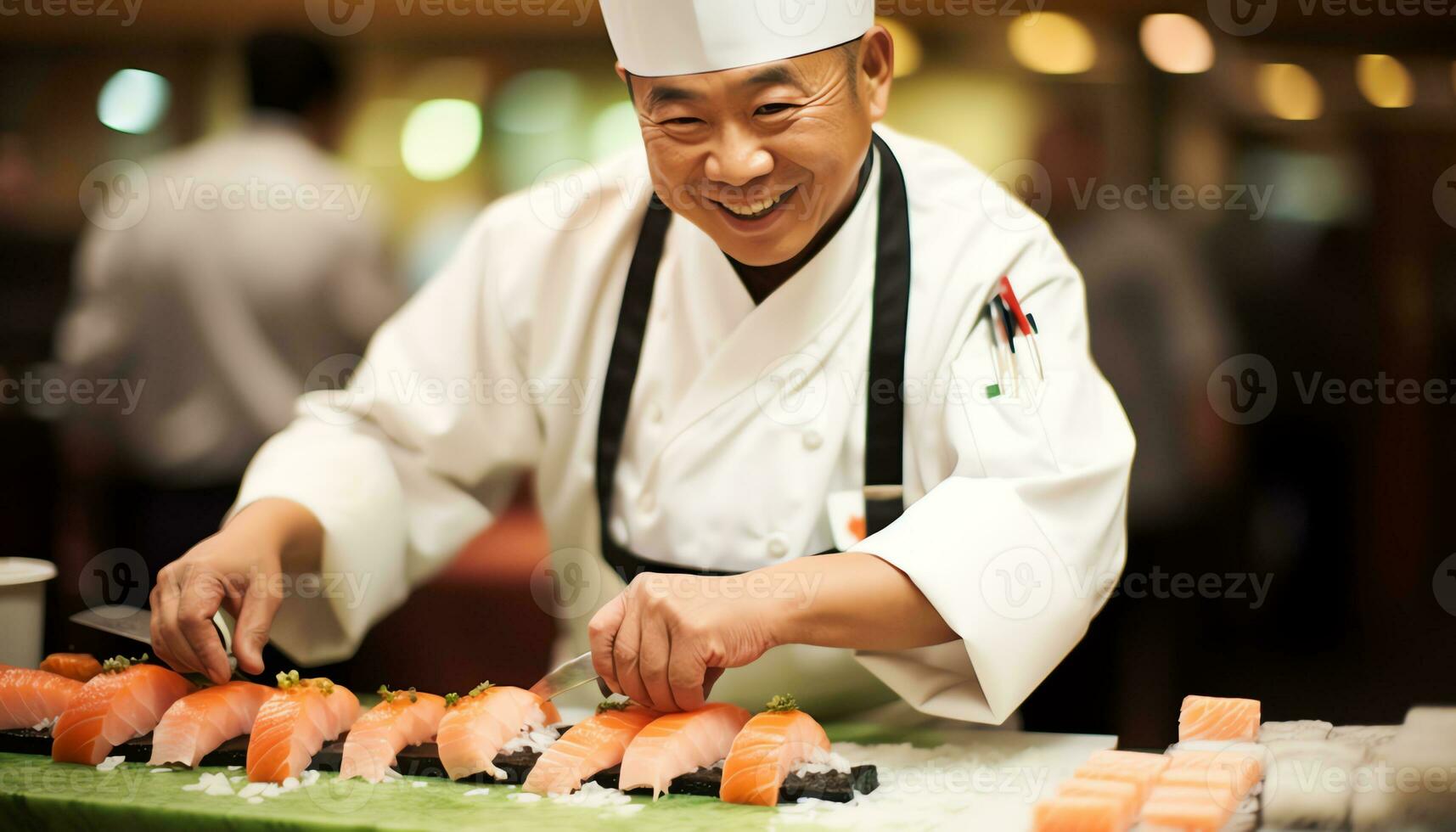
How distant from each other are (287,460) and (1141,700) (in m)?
1.95

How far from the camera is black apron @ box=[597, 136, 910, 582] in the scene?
1.69 m

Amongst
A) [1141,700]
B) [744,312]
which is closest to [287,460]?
[744,312]

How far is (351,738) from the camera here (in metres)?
1.47

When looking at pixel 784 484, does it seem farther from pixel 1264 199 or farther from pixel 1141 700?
pixel 1264 199

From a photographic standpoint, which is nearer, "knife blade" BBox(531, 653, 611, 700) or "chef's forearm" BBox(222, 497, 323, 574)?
"knife blade" BBox(531, 653, 611, 700)

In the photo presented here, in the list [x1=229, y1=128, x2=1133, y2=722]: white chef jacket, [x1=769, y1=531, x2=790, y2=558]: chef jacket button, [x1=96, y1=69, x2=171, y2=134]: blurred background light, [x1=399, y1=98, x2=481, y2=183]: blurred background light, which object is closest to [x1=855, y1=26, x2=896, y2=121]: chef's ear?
[x1=229, y1=128, x2=1133, y2=722]: white chef jacket

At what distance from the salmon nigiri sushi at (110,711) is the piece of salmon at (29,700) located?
0.15ft

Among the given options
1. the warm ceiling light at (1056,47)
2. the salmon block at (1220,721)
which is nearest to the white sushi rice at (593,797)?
the salmon block at (1220,721)

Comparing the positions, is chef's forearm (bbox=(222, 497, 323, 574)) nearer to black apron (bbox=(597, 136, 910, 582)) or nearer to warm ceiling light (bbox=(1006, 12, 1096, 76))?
black apron (bbox=(597, 136, 910, 582))

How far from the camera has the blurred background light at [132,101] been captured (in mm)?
2982

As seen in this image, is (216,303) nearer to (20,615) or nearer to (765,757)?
(20,615)

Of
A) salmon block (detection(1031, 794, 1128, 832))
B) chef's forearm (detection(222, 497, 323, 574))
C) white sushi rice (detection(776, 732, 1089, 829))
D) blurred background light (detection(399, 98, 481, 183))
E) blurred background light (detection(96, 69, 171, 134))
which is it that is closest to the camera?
salmon block (detection(1031, 794, 1128, 832))

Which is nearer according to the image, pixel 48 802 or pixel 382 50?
pixel 48 802

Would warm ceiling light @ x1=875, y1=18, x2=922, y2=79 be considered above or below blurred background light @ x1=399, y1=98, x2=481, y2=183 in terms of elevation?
above
